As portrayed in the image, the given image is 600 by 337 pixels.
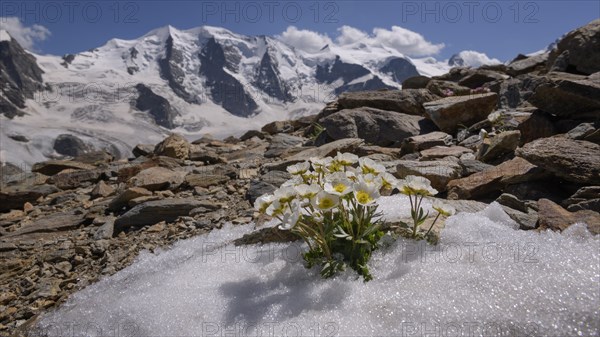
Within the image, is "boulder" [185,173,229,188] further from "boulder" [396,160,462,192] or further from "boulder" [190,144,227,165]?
"boulder" [396,160,462,192]

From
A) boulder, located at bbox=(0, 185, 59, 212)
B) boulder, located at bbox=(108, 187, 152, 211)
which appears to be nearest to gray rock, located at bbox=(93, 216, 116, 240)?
boulder, located at bbox=(108, 187, 152, 211)

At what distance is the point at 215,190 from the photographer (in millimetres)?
7016

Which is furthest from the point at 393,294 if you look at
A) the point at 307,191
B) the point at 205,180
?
the point at 205,180

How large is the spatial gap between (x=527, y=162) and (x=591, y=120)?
1.85 meters

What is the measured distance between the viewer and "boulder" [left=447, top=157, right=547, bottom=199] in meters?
4.77

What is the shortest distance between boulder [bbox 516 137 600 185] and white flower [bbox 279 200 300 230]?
9.53 ft

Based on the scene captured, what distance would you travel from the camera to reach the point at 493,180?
16.2 ft

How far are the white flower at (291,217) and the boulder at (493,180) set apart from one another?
2.56 metres

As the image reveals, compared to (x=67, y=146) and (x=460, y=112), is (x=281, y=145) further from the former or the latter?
(x=67, y=146)

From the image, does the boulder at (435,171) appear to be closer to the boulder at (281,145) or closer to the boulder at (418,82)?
the boulder at (281,145)

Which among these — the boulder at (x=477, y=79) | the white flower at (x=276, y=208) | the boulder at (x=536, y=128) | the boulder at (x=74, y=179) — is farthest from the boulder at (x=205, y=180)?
the boulder at (x=477, y=79)

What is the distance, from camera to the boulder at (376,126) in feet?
28.1

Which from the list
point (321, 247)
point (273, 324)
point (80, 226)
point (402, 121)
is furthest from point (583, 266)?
point (80, 226)

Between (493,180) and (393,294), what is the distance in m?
2.55
